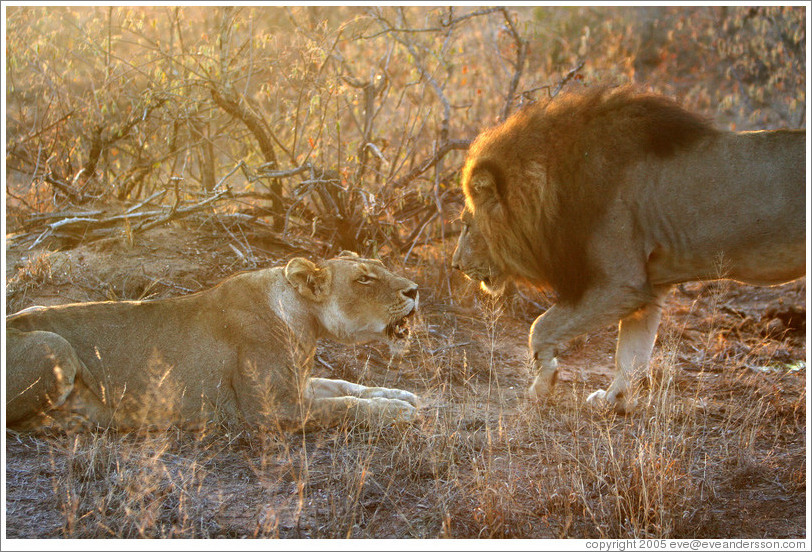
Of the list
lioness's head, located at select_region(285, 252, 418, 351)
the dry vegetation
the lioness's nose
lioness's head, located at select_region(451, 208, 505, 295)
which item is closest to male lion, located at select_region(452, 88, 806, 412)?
lioness's head, located at select_region(451, 208, 505, 295)

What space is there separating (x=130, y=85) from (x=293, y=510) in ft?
19.5

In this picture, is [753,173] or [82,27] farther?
[82,27]

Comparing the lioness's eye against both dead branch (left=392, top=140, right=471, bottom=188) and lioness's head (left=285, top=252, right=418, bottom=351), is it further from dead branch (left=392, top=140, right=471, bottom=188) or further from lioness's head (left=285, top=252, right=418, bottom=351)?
dead branch (left=392, top=140, right=471, bottom=188)

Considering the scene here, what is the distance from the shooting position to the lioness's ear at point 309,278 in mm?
4566

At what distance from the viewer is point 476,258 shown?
5.29m

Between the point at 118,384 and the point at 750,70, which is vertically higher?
the point at 750,70

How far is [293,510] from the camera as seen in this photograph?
3.58 m

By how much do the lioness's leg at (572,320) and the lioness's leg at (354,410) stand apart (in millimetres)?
826

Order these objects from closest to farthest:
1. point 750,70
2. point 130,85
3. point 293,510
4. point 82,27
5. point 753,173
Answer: point 293,510 < point 753,173 < point 82,27 < point 130,85 < point 750,70

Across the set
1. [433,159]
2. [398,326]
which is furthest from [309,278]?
Answer: [433,159]

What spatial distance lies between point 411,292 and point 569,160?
1.18 m

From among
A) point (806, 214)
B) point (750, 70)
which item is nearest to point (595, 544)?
point (806, 214)

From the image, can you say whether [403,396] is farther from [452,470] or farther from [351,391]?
[452,470]

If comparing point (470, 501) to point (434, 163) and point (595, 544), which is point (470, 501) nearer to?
point (595, 544)
